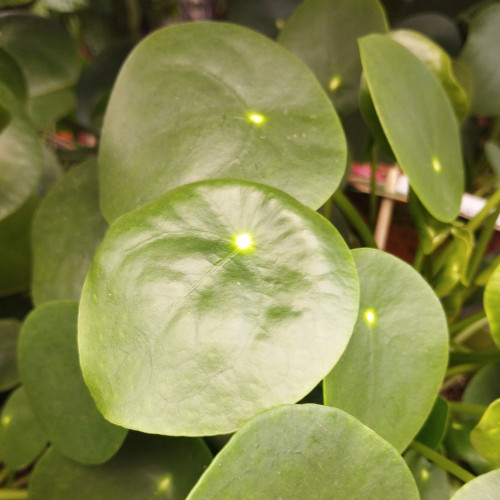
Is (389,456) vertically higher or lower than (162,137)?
lower

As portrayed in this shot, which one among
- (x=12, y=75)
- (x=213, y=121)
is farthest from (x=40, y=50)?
(x=213, y=121)

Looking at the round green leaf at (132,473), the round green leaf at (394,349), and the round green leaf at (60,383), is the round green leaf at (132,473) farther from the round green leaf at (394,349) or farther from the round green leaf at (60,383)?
the round green leaf at (394,349)

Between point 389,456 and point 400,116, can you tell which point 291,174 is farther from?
point 389,456

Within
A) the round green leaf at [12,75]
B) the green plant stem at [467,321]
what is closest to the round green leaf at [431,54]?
the green plant stem at [467,321]

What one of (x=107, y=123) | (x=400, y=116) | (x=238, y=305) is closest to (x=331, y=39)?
(x=400, y=116)

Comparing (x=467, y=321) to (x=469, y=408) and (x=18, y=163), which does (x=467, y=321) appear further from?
(x=18, y=163)

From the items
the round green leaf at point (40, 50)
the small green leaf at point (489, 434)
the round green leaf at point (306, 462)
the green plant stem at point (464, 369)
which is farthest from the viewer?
the round green leaf at point (40, 50)
